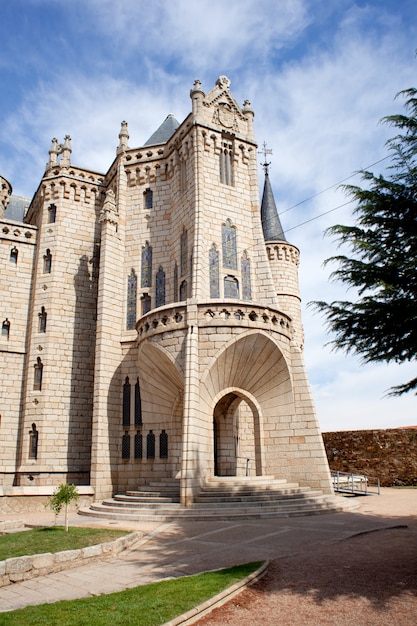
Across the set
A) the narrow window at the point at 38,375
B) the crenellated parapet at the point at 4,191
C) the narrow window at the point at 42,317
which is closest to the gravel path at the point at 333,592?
the narrow window at the point at 38,375

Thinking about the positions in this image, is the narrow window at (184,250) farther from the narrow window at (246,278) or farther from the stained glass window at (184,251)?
the narrow window at (246,278)

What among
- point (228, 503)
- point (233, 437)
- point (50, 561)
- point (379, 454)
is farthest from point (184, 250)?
point (50, 561)

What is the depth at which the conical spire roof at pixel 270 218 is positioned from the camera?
30.7 metres

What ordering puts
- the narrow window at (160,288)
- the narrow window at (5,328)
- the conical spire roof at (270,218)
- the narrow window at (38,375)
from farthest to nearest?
the conical spire roof at (270,218) < the narrow window at (5,328) < the narrow window at (160,288) < the narrow window at (38,375)

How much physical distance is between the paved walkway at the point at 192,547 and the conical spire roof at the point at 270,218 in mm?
18909

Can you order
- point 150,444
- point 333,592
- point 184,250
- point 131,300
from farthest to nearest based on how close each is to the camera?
point 131,300, point 184,250, point 150,444, point 333,592

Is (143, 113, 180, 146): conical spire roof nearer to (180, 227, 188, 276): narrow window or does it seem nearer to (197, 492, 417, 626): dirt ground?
(180, 227, 188, 276): narrow window

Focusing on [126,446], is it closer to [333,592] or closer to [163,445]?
[163,445]

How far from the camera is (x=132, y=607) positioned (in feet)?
18.6

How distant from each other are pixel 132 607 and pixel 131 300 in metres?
17.7

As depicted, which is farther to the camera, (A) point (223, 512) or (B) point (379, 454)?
(B) point (379, 454)

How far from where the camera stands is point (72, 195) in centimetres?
2550

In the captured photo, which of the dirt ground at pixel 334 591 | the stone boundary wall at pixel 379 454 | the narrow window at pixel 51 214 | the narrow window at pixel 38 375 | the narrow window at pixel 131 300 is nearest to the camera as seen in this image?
the dirt ground at pixel 334 591

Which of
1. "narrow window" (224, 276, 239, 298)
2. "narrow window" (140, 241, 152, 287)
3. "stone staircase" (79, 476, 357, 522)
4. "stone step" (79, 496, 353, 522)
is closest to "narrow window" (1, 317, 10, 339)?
"narrow window" (140, 241, 152, 287)
